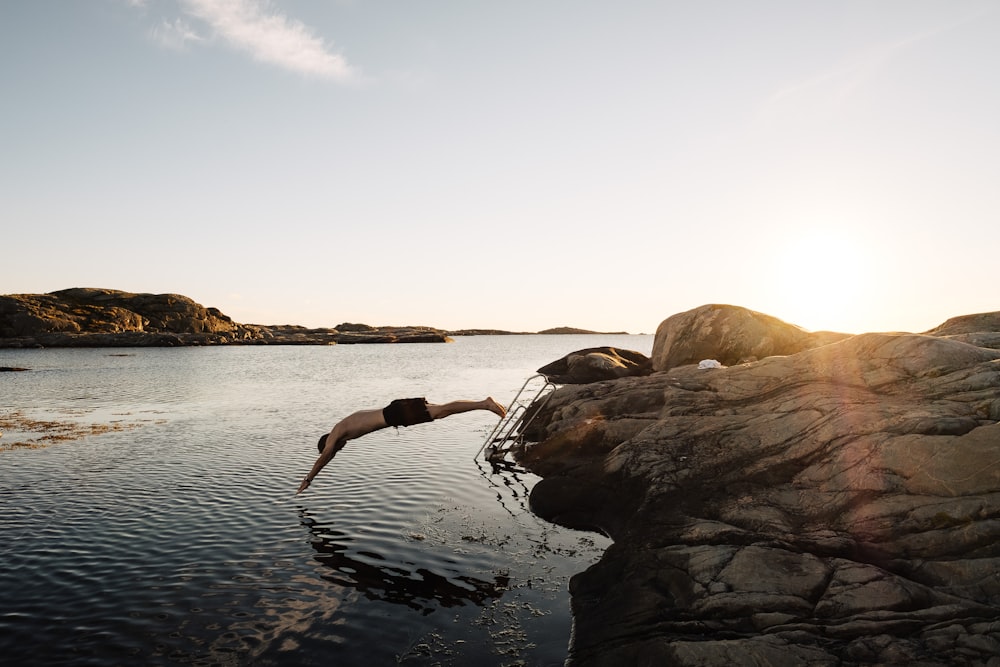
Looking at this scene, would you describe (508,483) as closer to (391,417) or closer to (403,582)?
(391,417)

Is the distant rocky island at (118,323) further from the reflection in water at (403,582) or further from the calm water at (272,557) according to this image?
the reflection in water at (403,582)

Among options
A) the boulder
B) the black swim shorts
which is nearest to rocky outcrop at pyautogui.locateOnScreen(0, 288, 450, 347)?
the boulder

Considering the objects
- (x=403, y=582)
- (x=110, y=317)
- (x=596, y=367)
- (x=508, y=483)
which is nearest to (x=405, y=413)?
(x=403, y=582)

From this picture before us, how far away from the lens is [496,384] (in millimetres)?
55719

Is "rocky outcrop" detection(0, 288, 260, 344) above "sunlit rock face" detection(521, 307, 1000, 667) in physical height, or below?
above

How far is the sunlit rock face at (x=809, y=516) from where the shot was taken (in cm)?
712

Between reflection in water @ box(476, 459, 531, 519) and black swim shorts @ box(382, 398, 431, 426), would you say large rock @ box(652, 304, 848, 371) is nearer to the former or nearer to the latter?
reflection in water @ box(476, 459, 531, 519)

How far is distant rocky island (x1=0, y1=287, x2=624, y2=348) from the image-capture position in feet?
427

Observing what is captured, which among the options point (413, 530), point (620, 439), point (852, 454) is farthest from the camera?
point (620, 439)

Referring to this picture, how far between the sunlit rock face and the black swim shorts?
15.5ft

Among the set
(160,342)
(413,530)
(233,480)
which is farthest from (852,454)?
(160,342)

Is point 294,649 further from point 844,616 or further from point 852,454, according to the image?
point 852,454

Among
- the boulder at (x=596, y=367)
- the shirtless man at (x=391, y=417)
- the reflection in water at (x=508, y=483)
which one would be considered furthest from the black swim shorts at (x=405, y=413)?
the boulder at (x=596, y=367)

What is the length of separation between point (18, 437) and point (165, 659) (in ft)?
76.5
